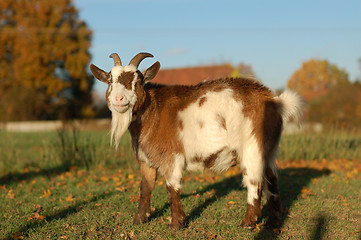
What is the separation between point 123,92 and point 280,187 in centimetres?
485

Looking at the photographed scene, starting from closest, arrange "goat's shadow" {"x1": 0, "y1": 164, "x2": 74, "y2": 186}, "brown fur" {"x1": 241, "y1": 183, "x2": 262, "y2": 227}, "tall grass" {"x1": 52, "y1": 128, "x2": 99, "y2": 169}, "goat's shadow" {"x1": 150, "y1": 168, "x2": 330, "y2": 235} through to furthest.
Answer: "brown fur" {"x1": 241, "y1": 183, "x2": 262, "y2": 227} → "goat's shadow" {"x1": 150, "y1": 168, "x2": 330, "y2": 235} → "goat's shadow" {"x1": 0, "y1": 164, "x2": 74, "y2": 186} → "tall grass" {"x1": 52, "y1": 128, "x2": 99, "y2": 169}

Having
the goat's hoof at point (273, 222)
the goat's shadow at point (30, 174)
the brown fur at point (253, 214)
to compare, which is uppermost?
the brown fur at point (253, 214)

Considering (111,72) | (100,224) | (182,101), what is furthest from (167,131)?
(100,224)

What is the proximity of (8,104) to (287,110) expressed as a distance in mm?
37341

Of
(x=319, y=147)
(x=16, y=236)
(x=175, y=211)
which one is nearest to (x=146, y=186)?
(x=175, y=211)

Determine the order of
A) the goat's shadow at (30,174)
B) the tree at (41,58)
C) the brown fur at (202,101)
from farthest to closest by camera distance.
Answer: the tree at (41,58) < the goat's shadow at (30,174) < the brown fur at (202,101)

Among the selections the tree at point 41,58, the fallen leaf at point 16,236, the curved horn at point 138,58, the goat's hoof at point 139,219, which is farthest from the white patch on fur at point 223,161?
the tree at point 41,58

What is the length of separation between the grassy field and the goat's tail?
1.67 meters

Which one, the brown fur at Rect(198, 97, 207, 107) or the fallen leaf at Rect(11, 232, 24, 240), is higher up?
the brown fur at Rect(198, 97, 207, 107)

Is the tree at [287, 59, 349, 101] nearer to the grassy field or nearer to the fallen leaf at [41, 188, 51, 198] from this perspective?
the grassy field

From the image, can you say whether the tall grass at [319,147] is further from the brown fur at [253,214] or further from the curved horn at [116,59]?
the curved horn at [116,59]

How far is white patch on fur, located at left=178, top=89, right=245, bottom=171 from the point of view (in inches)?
201

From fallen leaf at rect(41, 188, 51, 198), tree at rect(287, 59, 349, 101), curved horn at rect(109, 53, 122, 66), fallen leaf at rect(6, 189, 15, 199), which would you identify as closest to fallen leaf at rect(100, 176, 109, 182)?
fallen leaf at rect(41, 188, 51, 198)

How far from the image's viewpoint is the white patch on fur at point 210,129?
201 inches
